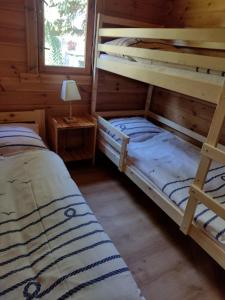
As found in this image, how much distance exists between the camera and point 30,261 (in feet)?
3.30

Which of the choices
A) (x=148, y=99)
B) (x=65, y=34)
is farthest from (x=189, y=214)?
(x=65, y=34)

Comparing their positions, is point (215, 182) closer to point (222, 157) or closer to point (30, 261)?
point (222, 157)

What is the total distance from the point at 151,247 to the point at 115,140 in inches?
41.9

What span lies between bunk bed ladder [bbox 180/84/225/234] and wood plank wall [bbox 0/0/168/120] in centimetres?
172

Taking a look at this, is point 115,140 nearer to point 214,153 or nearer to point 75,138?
point 75,138

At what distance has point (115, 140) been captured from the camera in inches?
92.3

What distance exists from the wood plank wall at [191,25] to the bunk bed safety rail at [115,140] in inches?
33.0

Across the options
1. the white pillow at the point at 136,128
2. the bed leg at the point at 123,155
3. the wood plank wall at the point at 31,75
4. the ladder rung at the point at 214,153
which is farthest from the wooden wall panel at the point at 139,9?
the ladder rung at the point at 214,153

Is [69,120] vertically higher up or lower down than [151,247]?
higher up

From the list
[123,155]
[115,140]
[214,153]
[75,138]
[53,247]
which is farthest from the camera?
[75,138]

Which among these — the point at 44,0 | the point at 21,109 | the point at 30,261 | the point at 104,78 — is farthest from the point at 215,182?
the point at 44,0

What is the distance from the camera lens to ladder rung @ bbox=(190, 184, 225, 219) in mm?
1249

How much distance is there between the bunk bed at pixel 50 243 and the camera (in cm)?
90

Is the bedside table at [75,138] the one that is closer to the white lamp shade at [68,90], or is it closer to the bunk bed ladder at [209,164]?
the white lamp shade at [68,90]
